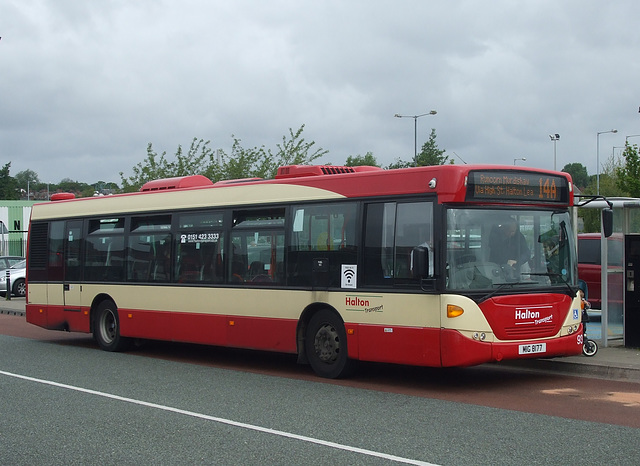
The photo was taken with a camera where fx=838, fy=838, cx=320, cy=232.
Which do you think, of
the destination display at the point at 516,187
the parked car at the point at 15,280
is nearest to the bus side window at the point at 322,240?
the destination display at the point at 516,187

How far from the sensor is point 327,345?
1203 cm

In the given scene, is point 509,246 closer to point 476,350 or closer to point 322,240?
point 476,350

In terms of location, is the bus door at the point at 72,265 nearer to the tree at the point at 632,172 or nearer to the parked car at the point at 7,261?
the parked car at the point at 7,261

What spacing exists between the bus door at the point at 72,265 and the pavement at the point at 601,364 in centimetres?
880

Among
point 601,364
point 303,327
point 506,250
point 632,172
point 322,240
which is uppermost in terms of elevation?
point 632,172

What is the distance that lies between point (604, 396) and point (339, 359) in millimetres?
3609

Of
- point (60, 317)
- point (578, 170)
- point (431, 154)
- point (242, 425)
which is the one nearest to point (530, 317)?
point (242, 425)

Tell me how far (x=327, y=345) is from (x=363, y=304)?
1.03 meters

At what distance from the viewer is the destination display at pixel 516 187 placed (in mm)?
10633

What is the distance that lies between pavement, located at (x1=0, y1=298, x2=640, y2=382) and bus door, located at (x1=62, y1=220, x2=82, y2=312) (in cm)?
880

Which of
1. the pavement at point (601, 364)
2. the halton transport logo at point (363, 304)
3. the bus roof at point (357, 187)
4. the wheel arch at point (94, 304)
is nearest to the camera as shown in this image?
the bus roof at point (357, 187)

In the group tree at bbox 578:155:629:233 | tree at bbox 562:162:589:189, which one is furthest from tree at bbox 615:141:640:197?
tree at bbox 562:162:589:189

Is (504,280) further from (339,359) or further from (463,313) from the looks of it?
(339,359)

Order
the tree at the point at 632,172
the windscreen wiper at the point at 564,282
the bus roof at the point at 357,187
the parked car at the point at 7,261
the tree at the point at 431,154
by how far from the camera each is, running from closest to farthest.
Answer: the bus roof at the point at 357,187 → the windscreen wiper at the point at 564,282 → the tree at the point at 632,172 → the parked car at the point at 7,261 → the tree at the point at 431,154
